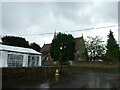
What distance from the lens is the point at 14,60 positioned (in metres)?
17.1

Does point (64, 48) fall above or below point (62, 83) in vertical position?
above

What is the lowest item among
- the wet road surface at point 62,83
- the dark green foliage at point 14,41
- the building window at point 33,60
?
the wet road surface at point 62,83

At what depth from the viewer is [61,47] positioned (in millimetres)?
40062

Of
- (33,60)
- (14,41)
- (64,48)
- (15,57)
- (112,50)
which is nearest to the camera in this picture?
(15,57)

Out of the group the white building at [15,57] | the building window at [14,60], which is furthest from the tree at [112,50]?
the building window at [14,60]

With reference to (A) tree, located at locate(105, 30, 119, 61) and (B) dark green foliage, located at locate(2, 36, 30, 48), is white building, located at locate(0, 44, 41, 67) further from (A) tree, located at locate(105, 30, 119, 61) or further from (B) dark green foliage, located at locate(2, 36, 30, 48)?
(B) dark green foliage, located at locate(2, 36, 30, 48)

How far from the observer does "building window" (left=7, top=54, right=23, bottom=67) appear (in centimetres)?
1650

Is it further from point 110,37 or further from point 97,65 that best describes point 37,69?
point 110,37

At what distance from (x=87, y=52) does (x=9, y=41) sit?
78.6ft

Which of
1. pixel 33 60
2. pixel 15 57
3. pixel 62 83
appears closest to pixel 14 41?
pixel 33 60

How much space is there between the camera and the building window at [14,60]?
Answer: 650 inches

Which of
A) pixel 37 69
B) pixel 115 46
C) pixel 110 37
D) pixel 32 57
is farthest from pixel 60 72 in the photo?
pixel 110 37

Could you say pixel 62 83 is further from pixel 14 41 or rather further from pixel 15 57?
pixel 14 41

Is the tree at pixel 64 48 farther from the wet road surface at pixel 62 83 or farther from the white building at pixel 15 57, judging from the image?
the wet road surface at pixel 62 83
